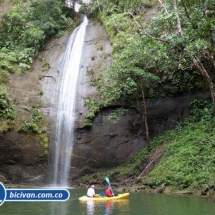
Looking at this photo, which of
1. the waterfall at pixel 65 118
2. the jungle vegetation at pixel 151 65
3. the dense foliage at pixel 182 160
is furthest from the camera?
the waterfall at pixel 65 118

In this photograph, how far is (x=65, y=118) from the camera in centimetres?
2077

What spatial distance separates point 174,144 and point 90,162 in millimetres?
5166

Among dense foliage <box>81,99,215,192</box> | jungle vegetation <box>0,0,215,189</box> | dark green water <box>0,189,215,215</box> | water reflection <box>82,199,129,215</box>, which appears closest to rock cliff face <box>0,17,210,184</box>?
jungle vegetation <box>0,0,215,189</box>

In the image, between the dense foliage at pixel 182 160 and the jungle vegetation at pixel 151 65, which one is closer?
the jungle vegetation at pixel 151 65

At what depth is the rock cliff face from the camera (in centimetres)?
1908

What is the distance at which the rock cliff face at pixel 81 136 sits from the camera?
62.6 feet

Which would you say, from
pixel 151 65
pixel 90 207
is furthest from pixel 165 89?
pixel 90 207

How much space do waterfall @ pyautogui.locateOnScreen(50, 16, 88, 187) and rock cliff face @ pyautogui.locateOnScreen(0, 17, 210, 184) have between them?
13.7 inches

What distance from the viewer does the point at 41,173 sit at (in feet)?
63.4

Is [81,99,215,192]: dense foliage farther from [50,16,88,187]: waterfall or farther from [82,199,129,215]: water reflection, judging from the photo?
[82,199,129,215]: water reflection

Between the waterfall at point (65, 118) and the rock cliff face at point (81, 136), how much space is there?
1.14 feet

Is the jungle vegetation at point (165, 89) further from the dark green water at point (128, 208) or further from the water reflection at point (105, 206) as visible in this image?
the water reflection at point (105, 206)

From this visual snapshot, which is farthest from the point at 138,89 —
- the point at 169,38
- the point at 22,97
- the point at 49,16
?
the point at 49,16

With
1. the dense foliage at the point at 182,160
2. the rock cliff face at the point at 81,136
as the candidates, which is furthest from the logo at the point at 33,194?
the rock cliff face at the point at 81,136
